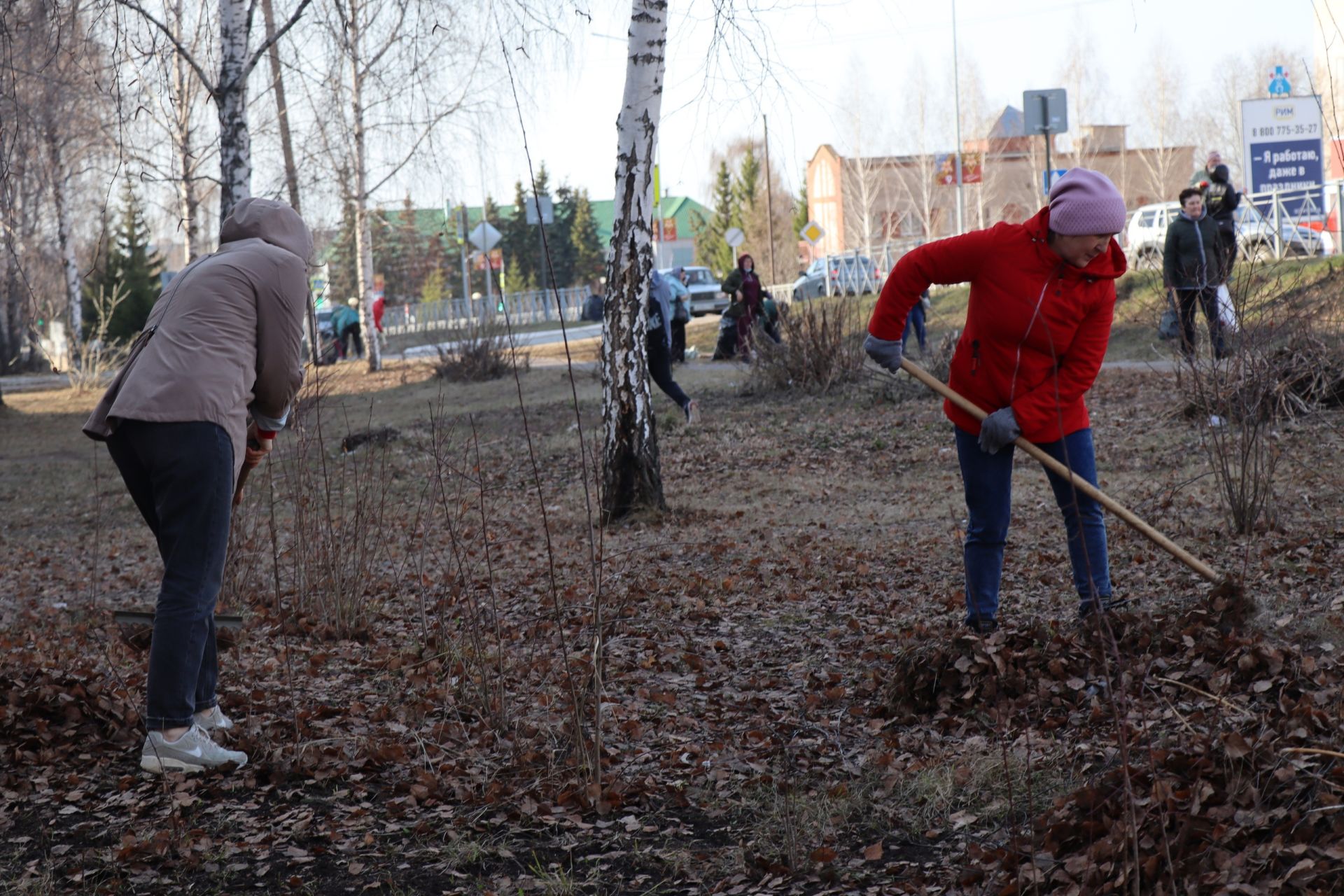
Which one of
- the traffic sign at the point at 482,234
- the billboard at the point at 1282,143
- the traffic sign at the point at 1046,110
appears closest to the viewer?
the billboard at the point at 1282,143

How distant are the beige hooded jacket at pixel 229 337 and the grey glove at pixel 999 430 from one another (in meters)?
2.19

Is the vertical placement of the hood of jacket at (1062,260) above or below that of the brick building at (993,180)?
below

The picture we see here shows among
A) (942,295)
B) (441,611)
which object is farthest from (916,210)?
(441,611)

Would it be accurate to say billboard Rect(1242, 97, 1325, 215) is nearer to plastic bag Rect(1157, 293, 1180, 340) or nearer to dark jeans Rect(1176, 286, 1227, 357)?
plastic bag Rect(1157, 293, 1180, 340)

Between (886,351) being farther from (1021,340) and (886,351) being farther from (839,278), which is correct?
(839,278)

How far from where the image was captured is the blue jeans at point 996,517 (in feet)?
14.0

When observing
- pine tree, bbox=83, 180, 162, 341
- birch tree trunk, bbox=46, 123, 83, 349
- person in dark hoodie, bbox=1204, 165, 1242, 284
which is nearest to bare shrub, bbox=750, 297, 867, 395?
person in dark hoodie, bbox=1204, 165, 1242, 284

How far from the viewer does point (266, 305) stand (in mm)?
3648

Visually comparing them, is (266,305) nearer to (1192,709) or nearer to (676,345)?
(1192,709)

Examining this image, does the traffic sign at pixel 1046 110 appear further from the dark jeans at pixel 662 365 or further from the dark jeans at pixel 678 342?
the dark jeans at pixel 662 365

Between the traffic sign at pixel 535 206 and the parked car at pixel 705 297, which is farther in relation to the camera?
the parked car at pixel 705 297

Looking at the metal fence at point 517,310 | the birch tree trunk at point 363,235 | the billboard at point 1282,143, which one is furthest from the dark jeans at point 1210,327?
the metal fence at point 517,310

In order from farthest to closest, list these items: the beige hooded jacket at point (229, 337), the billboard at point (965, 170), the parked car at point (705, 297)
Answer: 1. the billboard at point (965, 170)
2. the parked car at point (705, 297)
3. the beige hooded jacket at point (229, 337)

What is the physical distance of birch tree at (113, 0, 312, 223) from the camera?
922cm
